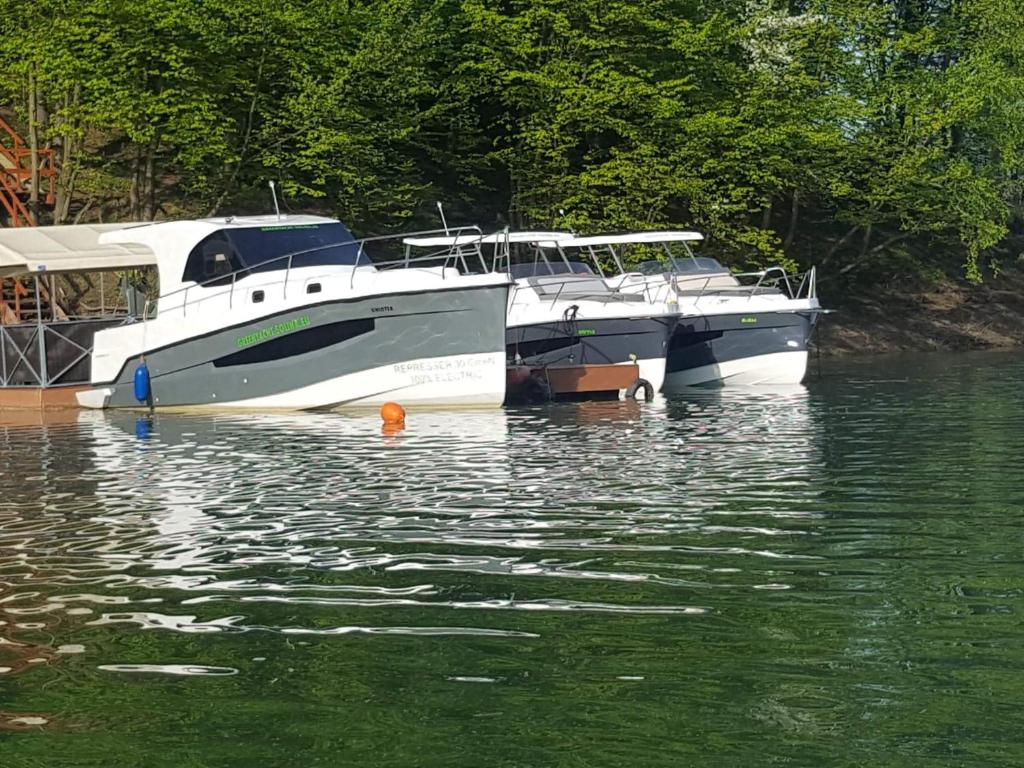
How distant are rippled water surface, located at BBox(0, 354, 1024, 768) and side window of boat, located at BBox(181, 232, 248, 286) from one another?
25.6ft

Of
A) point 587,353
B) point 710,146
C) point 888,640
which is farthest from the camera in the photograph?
point 710,146

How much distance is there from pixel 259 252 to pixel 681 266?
1100 centimetres

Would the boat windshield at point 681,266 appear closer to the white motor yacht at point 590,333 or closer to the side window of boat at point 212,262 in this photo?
the white motor yacht at point 590,333

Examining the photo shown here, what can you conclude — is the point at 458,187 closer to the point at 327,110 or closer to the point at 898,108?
the point at 327,110

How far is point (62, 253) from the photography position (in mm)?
29359

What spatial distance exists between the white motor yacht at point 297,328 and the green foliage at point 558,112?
34.9ft

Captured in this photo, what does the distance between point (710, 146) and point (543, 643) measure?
3756 cm

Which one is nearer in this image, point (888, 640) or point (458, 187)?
point (888, 640)

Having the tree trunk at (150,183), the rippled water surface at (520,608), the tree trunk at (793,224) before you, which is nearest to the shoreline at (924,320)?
the tree trunk at (793,224)

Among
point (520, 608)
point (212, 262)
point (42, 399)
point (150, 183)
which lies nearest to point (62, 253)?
point (42, 399)

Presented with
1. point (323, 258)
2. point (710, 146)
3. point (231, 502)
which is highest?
point (710, 146)

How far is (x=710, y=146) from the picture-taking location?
45.2 metres

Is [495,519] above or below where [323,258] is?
below

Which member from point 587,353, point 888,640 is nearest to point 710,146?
point 587,353
